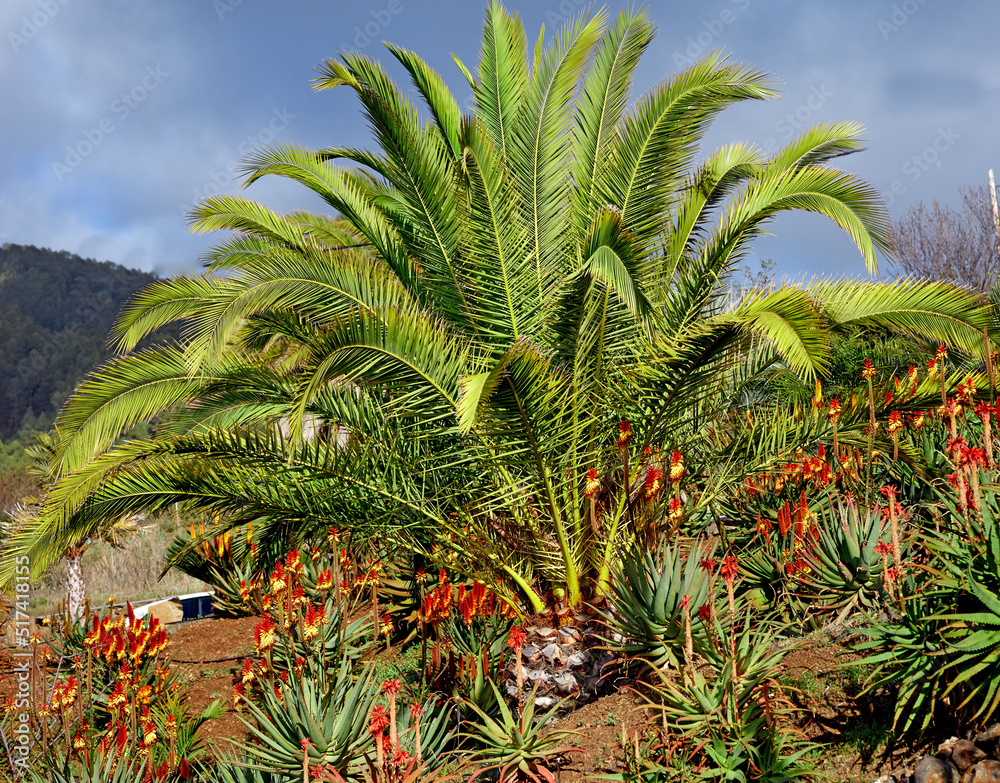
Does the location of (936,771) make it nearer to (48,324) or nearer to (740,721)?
(740,721)

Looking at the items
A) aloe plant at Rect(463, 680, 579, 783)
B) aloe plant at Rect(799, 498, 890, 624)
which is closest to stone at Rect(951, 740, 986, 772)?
aloe plant at Rect(799, 498, 890, 624)

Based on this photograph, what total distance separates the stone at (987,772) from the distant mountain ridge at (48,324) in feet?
162

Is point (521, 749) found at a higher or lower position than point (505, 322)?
lower

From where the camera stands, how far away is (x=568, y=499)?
6.14 meters

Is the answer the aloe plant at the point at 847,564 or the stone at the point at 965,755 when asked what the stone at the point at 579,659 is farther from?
the stone at the point at 965,755

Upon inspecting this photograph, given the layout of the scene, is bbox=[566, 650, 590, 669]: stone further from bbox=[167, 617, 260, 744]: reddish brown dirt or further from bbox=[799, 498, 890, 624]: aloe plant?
bbox=[167, 617, 260, 744]: reddish brown dirt

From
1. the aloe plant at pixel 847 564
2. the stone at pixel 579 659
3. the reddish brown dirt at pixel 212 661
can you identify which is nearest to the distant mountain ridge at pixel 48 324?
the reddish brown dirt at pixel 212 661

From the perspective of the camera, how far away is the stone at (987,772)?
3.22 m

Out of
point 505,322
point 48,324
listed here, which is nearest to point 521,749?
point 505,322

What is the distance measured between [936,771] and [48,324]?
346ft

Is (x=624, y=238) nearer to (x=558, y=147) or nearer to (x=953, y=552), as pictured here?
(x=558, y=147)

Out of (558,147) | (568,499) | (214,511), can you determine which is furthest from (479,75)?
(214,511)

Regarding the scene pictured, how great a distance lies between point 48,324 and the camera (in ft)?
302

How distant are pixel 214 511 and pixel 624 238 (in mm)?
3888
